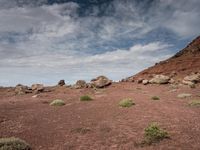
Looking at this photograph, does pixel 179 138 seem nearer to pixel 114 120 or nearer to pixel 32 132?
pixel 114 120

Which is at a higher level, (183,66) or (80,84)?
(183,66)

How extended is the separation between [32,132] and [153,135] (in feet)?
20.9

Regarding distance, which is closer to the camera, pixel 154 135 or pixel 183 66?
pixel 154 135

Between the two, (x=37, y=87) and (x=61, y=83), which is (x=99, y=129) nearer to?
(x=37, y=87)

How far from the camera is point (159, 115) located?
16.4 metres

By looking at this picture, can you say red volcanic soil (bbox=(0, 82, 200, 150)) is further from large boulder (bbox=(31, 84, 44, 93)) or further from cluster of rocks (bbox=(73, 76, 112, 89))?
cluster of rocks (bbox=(73, 76, 112, 89))

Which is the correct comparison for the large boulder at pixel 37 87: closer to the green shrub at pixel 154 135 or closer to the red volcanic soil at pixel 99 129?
the red volcanic soil at pixel 99 129

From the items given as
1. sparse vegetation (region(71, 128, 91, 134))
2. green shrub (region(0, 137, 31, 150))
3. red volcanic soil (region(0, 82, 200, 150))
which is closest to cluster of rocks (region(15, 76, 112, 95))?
red volcanic soil (region(0, 82, 200, 150))

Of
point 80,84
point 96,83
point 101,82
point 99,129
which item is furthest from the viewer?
point 80,84

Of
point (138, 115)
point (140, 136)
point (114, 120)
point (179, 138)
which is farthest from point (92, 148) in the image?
point (138, 115)

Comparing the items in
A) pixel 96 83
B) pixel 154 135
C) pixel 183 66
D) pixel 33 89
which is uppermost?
pixel 183 66

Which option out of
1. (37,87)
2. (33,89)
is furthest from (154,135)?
(33,89)

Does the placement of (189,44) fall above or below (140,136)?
above

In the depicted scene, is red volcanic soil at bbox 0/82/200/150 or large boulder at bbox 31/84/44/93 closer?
red volcanic soil at bbox 0/82/200/150
